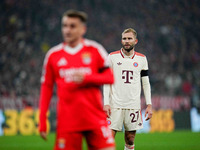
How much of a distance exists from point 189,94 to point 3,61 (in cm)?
1047

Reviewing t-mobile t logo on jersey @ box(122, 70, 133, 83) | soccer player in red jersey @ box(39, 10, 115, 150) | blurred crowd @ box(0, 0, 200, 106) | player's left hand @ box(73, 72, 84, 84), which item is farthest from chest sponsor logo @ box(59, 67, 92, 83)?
blurred crowd @ box(0, 0, 200, 106)

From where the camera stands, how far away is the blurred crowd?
858 inches

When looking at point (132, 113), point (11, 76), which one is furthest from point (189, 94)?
point (132, 113)

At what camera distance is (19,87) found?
66.2 ft

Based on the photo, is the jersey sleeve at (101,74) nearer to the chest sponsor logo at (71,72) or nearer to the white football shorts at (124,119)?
the chest sponsor logo at (71,72)

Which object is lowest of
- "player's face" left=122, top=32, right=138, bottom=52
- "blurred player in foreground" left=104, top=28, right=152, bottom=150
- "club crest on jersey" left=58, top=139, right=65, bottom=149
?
"club crest on jersey" left=58, top=139, right=65, bottom=149

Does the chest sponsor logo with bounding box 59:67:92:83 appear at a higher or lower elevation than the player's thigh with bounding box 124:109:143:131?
higher

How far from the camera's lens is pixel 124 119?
23.7 ft

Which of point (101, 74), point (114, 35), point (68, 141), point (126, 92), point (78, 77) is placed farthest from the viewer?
point (114, 35)

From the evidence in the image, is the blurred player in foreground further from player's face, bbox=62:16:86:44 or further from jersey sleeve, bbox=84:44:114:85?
player's face, bbox=62:16:86:44

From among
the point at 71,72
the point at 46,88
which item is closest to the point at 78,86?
the point at 71,72

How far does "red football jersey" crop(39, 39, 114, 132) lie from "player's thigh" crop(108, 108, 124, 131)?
2770 millimetres

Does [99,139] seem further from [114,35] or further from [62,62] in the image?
[114,35]

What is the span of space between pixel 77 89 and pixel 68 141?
0.55 meters
